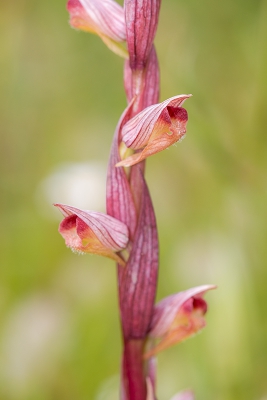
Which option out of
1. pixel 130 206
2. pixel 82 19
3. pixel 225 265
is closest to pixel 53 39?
pixel 225 265

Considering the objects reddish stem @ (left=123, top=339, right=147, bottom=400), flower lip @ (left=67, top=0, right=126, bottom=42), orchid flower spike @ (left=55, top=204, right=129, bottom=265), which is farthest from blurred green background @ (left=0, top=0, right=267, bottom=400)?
flower lip @ (left=67, top=0, right=126, bottom=42)

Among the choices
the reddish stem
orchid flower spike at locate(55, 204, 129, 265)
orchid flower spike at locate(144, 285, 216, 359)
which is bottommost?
the reddish stem

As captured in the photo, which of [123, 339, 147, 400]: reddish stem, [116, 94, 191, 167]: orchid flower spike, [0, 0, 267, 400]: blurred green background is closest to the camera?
[116, 94, 191, 167]: orchid flower spike

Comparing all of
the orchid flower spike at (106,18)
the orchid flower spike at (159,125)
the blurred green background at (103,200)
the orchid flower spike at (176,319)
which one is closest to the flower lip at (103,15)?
the orchid flower spike at (106,18)

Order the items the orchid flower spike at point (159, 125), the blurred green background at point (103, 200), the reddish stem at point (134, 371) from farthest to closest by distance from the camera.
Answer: the blurred green background at point (103, 200) < the reddish stem at point (134, 371) < the orchid flower spike at point (159, 125)


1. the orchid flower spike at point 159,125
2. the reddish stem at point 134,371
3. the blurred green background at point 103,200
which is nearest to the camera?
the orchid flower spike at point 159,125

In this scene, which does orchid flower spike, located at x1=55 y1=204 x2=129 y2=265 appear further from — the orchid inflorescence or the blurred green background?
the blurred green background

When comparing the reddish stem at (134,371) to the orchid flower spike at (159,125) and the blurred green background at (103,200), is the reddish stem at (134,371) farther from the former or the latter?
the blurred green background at (103,200)
